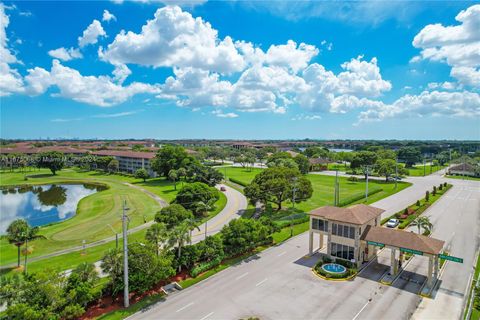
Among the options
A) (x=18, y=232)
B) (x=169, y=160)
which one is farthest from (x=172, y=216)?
(x=169, y=160)

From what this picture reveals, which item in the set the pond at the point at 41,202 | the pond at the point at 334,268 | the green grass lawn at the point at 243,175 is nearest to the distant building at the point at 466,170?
the green grass lawn at the point at 243,175

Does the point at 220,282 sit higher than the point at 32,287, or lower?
lower

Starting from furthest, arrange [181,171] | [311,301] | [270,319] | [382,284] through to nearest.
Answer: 1. [181,171]
2. [382,284]
3. [311,301]
4. [270,319]

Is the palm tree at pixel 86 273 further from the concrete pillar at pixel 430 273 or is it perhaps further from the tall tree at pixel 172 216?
the concrete pillar at pixel 430 273

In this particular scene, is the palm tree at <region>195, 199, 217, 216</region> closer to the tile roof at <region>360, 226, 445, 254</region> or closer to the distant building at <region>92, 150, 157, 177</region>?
the tile roof at <region>360, 226, 445, 254</region>

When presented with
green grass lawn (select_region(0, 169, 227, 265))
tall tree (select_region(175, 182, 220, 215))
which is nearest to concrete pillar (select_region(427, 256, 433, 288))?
green grass lawn (select_region(0, 169, 227, 265))

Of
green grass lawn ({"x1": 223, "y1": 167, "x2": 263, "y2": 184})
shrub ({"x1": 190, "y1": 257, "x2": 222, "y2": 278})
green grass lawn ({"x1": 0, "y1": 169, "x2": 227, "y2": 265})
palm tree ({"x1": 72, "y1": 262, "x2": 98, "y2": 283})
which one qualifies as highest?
palm tree ({"x1": 72, "y1": 262, "x2": 98, "y2": 283})

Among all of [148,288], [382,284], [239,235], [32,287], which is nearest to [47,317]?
[32,287]

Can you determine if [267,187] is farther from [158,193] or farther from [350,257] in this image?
[158,193]
